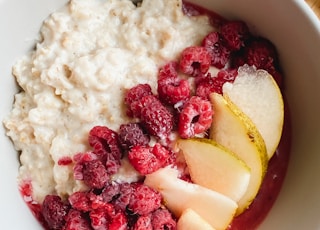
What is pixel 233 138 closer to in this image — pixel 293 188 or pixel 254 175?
pixel 254 175

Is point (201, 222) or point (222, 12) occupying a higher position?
point (222, 12)

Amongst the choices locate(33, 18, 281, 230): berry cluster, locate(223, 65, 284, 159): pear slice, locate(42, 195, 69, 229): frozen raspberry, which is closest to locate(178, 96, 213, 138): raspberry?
locate(33, 18, 281, 230): berry cluster

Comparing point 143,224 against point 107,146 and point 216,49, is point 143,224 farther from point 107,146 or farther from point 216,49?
point 216,49

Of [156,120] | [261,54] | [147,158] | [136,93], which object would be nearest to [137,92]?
[136,93]

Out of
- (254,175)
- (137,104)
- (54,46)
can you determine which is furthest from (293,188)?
(54,46)

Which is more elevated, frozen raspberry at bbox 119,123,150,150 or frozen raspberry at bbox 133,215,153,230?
frozen raspberry at bbox 119,123,150,150

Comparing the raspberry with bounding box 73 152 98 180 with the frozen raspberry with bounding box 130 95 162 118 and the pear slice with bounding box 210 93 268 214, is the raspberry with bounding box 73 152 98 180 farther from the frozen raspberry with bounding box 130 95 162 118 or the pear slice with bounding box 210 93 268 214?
the pear slice with bounding box 210 93 268 214
